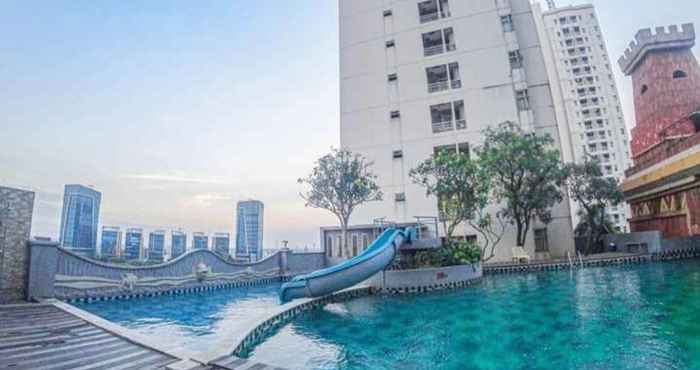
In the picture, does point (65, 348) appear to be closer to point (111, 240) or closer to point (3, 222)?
point (3, 222)

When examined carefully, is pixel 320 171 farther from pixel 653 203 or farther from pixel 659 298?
pixel 653 203

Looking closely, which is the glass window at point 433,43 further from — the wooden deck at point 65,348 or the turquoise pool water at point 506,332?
the wooden deck at point 65,348

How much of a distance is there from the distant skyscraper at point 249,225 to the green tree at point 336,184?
16618mm

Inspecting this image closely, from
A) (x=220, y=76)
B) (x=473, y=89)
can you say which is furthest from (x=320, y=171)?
(x=473, y=89)

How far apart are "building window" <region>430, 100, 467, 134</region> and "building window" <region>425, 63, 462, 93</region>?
3.53 feet

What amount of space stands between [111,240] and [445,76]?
23293 mm

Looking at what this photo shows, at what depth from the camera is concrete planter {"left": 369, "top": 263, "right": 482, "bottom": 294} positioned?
10.5 m

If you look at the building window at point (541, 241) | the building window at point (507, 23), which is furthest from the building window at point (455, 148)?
the building window at point (507, 23)

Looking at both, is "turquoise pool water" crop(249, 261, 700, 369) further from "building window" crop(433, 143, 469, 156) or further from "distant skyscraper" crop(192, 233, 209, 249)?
"distant skyscraper" crop(192, 233, 209, 249)

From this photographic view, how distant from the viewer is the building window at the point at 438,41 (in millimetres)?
20891

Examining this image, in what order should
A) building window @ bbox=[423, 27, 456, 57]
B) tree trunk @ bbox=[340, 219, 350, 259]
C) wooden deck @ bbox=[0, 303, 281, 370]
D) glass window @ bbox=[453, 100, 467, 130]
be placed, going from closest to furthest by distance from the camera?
wooden deck @ bbox=[0, 303, 281, 370] → tree trunk @ bbox=[340, 219, 350, 259] → glass window @ bbox=[453, 100, 467, 130] → building window @ bbox=[423, 27, 456, 57]

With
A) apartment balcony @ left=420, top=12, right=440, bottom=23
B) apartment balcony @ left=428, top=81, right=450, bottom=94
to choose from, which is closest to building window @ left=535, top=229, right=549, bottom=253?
apartment balcony @ left=428, top=81, right=450, bottom=94

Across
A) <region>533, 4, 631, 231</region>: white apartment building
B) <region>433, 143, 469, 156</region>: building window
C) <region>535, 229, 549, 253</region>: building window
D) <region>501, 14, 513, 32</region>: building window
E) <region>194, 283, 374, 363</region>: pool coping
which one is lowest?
<region>194, 283, 374, 363</region>: pool coping

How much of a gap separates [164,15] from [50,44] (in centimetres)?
335
